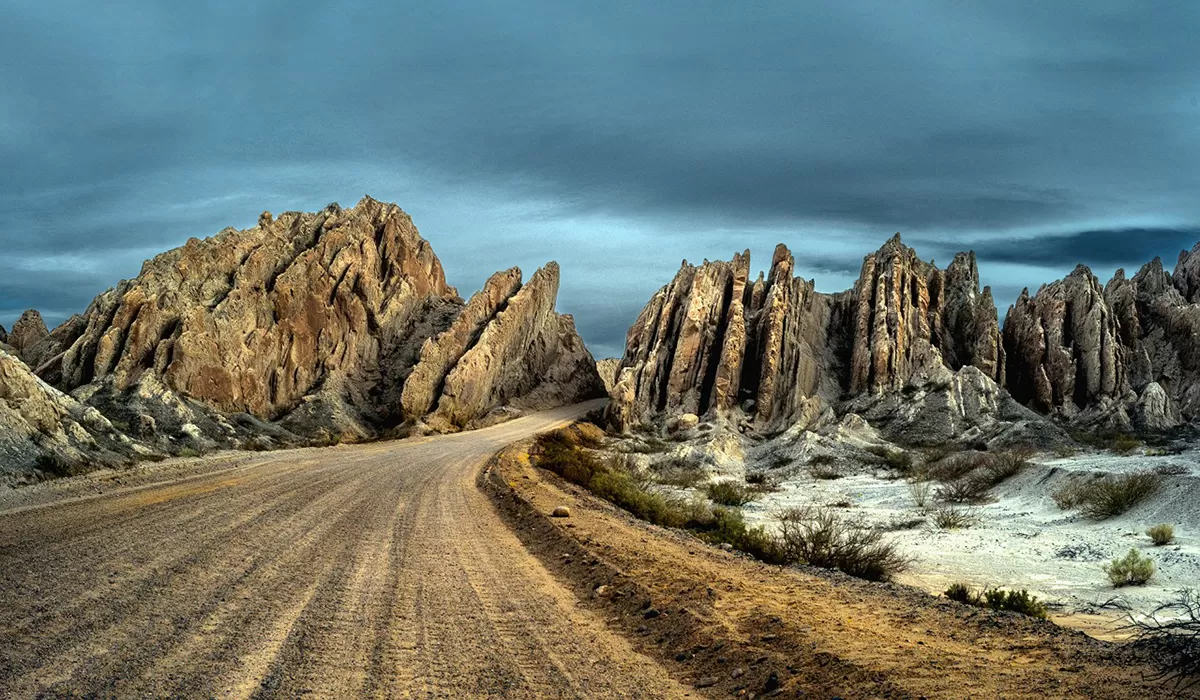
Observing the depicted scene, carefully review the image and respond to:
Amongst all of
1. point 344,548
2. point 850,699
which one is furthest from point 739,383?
point 850,699

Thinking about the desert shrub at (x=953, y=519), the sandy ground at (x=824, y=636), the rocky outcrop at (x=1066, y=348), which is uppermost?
the rocky outcrop at (x=1066, y=348)

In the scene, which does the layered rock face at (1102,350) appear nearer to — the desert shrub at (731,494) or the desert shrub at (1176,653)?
the desert shrub at (731,494)

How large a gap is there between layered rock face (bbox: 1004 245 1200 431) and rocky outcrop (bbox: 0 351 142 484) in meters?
54.8

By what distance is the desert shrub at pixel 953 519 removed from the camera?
739 inches

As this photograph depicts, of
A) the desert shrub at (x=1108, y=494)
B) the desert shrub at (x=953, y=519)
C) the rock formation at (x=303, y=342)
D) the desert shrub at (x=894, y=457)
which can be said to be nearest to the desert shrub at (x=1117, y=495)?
the desert shrub at (x=1108, y=494)

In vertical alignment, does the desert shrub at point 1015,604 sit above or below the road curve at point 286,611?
below

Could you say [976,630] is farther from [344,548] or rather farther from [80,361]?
[80,361]

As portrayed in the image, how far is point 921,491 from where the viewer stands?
25.6 meters

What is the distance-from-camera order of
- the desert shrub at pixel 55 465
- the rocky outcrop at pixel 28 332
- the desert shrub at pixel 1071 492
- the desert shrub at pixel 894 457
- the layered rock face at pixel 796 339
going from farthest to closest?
the layered rock face at pixel 796 339 < the rocky outcrop at pixel 28 332 < the desert shrub at pixel 894 457 < the desert shrub at pixel 55 465 < the desert shrub at pixel 1071 492

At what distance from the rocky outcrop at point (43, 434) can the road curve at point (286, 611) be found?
6.40m

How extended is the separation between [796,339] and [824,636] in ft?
173

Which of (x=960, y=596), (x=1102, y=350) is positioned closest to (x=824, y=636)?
(x=960, y=596)

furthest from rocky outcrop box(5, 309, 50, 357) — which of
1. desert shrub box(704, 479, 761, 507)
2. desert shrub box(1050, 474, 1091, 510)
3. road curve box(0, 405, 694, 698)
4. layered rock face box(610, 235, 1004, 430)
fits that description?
desert shrub box(1050, 474, 1091, 510)

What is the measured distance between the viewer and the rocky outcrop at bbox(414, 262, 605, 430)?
2247 inches
